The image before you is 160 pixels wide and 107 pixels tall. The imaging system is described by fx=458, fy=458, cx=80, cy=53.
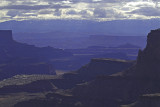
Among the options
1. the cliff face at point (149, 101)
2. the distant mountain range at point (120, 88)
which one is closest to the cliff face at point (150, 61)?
the distant mountain range at point (120, 88)

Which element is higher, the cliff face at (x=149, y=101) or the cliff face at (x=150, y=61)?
the cliff face at (x=150, y=61)

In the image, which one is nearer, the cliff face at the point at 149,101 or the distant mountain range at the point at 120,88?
the cliff face at the point at 149,101

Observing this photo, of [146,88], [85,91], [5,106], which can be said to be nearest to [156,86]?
[146,88]

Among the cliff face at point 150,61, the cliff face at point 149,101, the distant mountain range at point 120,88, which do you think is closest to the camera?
the cliff face at point 149,101

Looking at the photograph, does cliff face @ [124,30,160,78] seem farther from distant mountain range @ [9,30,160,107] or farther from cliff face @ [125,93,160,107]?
cliff face @ [125,93,160,107]

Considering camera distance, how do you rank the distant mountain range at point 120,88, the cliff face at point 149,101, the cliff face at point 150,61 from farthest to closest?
the cliff face at point 150,61, the distant mountain range at point 120,88, the cliff face at point 149,101

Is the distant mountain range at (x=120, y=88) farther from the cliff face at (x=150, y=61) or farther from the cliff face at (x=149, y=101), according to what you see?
the cliff face at (x=149, y=101)

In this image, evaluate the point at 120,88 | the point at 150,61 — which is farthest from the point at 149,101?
the point at 150,61

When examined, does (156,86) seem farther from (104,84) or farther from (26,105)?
(26,105)

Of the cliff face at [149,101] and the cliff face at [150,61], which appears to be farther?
the cliff face at [150,61]

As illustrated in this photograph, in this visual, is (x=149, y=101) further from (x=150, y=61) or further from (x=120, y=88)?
(x=150, y=61)

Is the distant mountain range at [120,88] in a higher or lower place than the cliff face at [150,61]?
lower
